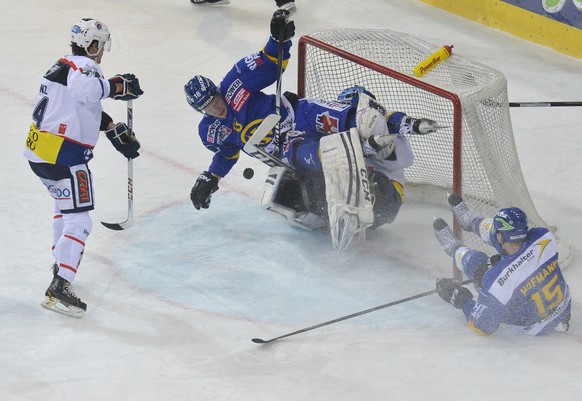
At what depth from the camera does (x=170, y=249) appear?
5.27 metres

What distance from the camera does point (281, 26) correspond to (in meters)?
5.04

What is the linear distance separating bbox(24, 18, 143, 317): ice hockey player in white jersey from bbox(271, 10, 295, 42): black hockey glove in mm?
691

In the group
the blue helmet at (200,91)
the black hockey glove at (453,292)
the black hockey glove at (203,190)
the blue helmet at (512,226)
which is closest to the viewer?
the blue helmet at (512,226)

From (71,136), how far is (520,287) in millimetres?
1802

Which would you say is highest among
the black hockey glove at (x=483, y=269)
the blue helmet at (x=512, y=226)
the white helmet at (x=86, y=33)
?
the white helmet at (x=86, y=33)

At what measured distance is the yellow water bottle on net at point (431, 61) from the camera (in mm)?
4956

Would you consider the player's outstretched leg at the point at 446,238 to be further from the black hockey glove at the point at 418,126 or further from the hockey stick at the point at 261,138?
the hockey stick at the point at 261,138

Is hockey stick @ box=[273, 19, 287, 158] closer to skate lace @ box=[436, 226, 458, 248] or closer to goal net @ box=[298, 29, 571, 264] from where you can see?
goal net @ box=[298, 29, 571, 264]

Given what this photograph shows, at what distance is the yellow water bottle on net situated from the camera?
496 centimetres

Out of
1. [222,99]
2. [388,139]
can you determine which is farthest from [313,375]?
[222,99]

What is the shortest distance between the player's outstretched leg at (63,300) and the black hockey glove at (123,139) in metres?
0.63

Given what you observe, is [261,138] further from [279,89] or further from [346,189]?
[346,189]

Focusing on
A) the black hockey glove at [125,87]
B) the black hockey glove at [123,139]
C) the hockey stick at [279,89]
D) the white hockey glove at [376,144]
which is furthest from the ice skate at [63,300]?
the white hockey glove at [376,144]

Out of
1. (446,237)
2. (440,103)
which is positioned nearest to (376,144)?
(440,103)
